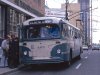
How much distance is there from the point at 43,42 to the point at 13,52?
2732 mm

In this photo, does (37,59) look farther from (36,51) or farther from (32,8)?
(32,8)

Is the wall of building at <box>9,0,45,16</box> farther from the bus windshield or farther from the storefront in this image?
the bus windshield

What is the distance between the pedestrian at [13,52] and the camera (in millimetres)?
21625

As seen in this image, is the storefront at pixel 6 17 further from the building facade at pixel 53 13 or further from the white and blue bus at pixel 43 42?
the building facade at pixel 53 13

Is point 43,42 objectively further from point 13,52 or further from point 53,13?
point 53,13

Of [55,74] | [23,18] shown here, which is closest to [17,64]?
[55,74]

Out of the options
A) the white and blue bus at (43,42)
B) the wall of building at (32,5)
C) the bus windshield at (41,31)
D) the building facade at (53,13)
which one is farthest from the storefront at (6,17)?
the building facade at (53,13)

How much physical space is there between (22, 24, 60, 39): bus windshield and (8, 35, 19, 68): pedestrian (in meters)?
1.44

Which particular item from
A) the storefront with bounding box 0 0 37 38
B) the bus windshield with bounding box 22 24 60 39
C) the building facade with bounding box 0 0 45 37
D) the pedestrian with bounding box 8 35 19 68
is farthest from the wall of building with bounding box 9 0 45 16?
the bus windshield with bounding box 22 24 60 39

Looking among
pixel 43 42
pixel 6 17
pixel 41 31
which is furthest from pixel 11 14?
pixel 43 42

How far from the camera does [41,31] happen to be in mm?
→ 20453

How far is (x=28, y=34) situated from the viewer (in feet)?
67.7

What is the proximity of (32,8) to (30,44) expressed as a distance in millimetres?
23537

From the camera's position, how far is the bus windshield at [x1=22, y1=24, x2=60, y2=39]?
2031cm
